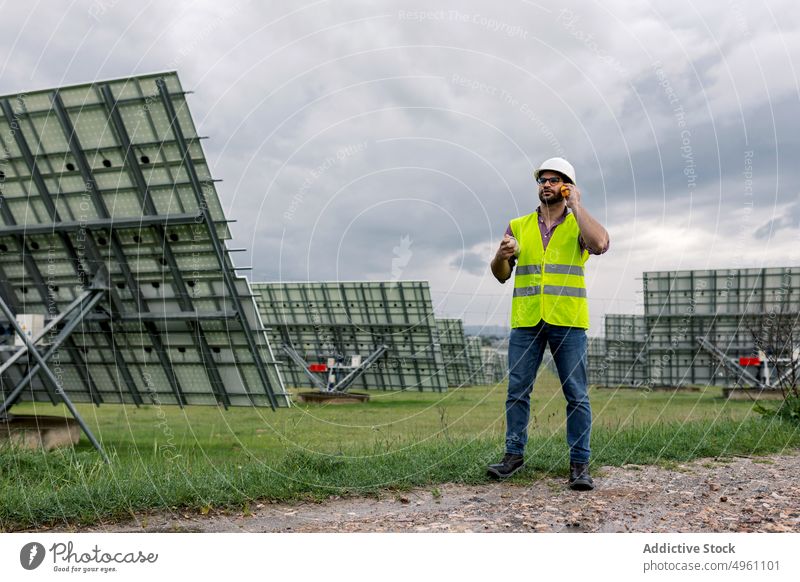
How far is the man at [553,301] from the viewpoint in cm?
618

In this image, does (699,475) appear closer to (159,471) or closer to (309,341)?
(159,471)

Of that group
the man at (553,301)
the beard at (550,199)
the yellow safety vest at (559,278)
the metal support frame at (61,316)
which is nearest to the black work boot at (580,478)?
Answer: the man at (553,301)

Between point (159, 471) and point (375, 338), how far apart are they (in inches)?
784

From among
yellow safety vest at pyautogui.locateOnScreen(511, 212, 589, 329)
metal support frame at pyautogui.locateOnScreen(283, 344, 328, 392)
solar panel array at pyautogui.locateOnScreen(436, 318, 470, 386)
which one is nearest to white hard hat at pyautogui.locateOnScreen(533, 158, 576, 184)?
yellow safety vest at pyautogui.locateOnScreen(511, 212, 589, 329)

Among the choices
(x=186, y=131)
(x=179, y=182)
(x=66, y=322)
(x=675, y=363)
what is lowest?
(x=675, y=363)

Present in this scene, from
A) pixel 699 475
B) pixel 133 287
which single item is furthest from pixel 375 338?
pixel 699 475

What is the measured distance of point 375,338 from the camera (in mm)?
26203

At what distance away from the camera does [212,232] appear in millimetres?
10367

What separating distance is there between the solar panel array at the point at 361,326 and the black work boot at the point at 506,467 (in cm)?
1708

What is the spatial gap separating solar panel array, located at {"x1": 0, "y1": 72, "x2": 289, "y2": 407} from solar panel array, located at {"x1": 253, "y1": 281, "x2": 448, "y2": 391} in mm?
12938

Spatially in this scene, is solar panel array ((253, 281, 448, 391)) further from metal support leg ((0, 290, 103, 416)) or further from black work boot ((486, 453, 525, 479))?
black work boot ((486, 453, 525, 479))

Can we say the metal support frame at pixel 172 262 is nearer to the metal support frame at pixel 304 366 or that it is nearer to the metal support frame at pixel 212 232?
the metal support frame at pixel 212 232
